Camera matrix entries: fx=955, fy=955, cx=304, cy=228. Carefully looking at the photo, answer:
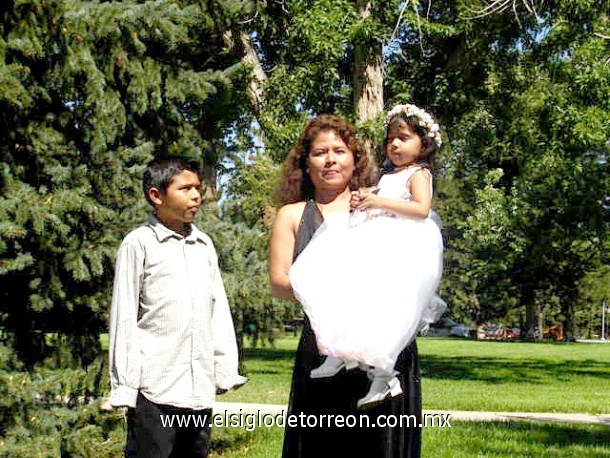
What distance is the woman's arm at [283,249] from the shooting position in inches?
136

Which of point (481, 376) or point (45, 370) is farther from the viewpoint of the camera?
point (481, 376)

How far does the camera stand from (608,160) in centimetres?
2058

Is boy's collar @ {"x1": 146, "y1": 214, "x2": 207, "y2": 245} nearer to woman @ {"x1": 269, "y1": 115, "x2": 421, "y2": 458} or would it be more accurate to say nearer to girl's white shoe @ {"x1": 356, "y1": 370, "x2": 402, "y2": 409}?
woman @ {"x1": 269, "y1": 115, "x2": 421, "y2": 458}

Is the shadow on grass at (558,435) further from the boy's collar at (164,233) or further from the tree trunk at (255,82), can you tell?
the tree trunk at (255,82)

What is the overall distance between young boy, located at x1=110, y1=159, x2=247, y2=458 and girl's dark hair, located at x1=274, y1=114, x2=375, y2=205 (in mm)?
583

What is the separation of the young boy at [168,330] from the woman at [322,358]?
59 cm

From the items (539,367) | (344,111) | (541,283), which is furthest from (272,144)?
(541,283)

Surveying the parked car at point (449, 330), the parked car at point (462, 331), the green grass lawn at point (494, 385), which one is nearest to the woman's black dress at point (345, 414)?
the green grass lawn at point (494, 385)

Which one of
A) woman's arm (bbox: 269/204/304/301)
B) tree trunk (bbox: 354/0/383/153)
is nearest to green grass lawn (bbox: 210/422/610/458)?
woman's arm (bbox: 269/204/304/301)

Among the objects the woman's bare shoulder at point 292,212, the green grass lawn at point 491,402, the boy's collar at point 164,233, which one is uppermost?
the woman's bare shoulder at point 292,212

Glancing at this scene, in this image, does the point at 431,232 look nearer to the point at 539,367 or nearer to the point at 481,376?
the point at 481,376

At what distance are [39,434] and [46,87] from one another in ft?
7.47

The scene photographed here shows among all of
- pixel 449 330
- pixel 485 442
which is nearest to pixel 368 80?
pixel 485 442

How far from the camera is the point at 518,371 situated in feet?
71.6
